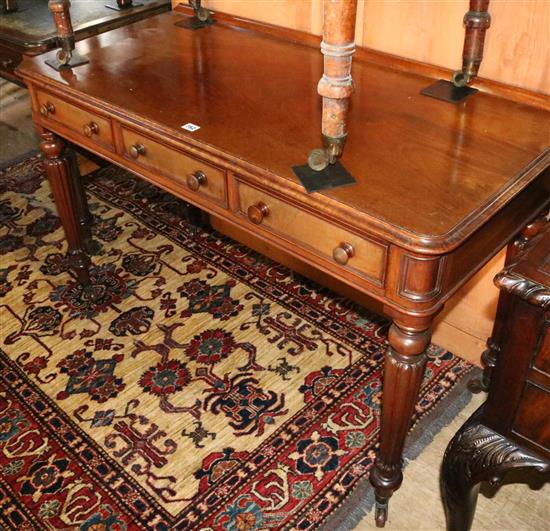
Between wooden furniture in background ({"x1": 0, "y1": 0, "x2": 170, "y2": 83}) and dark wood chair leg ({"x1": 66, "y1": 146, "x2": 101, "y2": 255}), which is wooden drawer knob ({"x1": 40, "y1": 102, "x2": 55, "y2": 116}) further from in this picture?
wooden furniture in background ({"x1": 0, "y1": 0, "x2": 170, "y2": 83})

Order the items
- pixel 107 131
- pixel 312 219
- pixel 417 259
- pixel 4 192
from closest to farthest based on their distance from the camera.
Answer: pixel 417 259 → pixel 312 219 → pixel 107 131 → pixel 4 192

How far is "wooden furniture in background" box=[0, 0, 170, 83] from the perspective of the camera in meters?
3.03

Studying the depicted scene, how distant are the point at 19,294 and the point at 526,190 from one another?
2105 mm

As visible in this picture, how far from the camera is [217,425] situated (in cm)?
226

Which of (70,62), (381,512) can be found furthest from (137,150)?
(381,512)

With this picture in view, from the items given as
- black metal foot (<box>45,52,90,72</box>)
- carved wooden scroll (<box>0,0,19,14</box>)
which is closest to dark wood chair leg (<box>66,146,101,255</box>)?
black metal foot (<box>45,52,90,72</box>)

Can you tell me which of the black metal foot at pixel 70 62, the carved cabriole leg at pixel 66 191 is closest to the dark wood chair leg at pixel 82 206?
the carved cabriole leg at pixel 66 191

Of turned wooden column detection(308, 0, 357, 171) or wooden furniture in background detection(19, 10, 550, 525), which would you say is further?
wooden furniture in background detection(19, 10, 550, 525)

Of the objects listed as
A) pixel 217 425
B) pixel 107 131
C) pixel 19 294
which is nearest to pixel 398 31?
pixel 107 131

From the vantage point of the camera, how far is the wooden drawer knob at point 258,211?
5.57ft

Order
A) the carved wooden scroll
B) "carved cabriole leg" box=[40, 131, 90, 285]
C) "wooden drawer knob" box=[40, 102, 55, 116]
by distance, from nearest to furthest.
A: "wooden drawer knob" box=[40, 102, 55, 116] < "carved cabriole leg" box=[40, 131, 90, 285] < the carved wooden scroll

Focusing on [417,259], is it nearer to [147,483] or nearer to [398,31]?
[398,31]

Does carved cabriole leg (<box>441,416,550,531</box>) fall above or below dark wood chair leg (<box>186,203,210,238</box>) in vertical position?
above

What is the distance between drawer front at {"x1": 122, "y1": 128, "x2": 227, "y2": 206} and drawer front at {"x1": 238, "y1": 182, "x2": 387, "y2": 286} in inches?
3.6
